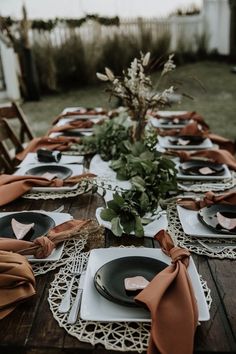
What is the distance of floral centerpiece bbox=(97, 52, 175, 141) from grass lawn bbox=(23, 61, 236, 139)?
285 cm

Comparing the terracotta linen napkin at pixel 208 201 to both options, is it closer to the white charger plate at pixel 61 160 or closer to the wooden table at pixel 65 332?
the wooden table at pixel 65 332

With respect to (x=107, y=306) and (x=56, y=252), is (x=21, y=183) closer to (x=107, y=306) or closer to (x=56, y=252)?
(x=56, y=252)

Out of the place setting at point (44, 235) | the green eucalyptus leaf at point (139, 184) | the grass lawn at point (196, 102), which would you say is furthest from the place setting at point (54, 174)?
the grass lawn at point (196, 102)

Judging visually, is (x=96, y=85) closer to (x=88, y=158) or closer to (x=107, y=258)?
(x=88, y=158)

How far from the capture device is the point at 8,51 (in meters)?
6.11

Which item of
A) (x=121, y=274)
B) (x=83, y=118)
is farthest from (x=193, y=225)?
(x=83, y=118)

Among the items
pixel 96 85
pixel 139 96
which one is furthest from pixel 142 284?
pixel 96 85

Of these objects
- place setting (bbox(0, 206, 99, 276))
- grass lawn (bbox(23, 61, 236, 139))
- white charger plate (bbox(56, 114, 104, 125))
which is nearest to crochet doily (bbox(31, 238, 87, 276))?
place setting (bbox(0, 206, 99, 276))

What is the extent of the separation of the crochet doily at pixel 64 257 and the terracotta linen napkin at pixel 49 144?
3.23 feet

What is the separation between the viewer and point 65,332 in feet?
2.81

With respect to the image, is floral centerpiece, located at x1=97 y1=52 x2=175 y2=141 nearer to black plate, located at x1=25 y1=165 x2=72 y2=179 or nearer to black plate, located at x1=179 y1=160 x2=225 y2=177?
black plate, located at x1=179 y1=160 x2=225 y2=177

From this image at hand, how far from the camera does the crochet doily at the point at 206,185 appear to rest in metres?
1.61

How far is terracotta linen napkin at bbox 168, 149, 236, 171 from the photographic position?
185 centimetres

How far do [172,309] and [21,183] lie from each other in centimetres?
89
